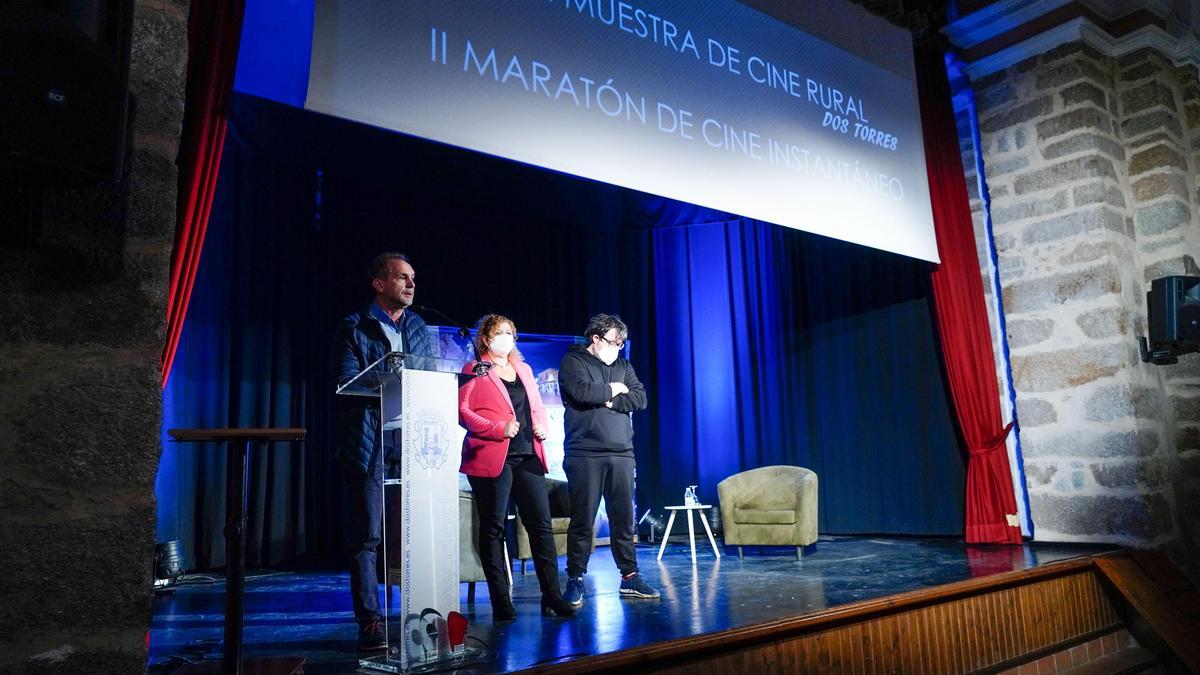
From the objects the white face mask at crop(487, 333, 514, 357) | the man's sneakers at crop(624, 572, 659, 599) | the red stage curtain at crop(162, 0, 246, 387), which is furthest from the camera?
the man's sneakers at crop(624, 572, 659, 599)

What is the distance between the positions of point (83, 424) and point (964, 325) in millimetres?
5072

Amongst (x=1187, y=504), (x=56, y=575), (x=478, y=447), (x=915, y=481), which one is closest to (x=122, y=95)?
(x=56, y=575)

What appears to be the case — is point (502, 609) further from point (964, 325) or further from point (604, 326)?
point (964, 325)

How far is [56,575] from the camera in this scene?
55.2 inches

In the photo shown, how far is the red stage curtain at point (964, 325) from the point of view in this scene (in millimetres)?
5059

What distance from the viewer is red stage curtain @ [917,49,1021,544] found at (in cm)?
506

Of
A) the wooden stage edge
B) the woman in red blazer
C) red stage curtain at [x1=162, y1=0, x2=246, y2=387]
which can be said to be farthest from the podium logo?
red stage curtain at [x1=162, y1=0, x2=246, y2=387]

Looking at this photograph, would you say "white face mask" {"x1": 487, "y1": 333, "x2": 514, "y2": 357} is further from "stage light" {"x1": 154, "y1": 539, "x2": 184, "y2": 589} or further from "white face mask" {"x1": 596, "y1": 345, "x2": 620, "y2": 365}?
"stage light" {"x1": 154, "y1": 539, "x2": 184, "y2": 589}

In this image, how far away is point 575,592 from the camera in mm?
3439

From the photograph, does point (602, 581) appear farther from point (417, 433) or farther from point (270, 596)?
point (417, 433)

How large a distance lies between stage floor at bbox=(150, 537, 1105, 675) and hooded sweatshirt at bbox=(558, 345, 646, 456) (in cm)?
71

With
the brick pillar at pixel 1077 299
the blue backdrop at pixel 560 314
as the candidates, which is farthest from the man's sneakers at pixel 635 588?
the blue backdrop at pixel 560 314

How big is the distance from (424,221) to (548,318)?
1555 millimetres

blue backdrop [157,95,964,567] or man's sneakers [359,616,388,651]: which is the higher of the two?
blue backdrop [157,95,964,567]
